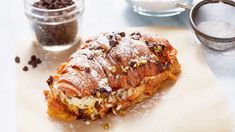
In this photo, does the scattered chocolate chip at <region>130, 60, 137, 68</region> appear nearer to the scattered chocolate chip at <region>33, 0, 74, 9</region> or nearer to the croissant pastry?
the croissant pastry

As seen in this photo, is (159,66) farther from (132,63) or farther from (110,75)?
(110,75)

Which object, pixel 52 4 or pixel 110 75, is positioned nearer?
pixel 110 75

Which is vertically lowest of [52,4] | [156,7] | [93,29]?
[93,29]

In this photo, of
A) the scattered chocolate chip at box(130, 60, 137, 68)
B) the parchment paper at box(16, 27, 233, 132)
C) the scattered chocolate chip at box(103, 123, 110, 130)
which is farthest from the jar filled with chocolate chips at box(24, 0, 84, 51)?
the scattered chocolate chip at box(103, 123, 110, 130)

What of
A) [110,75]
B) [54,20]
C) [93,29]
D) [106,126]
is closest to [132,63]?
[110,75]

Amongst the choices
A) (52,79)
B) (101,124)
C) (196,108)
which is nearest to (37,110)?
(52,79)

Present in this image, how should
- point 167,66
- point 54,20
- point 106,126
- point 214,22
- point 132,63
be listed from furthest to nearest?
1. point 214,22
2. point 54,20
3. point 167,66
4. point 132,63
5. point 106,126
